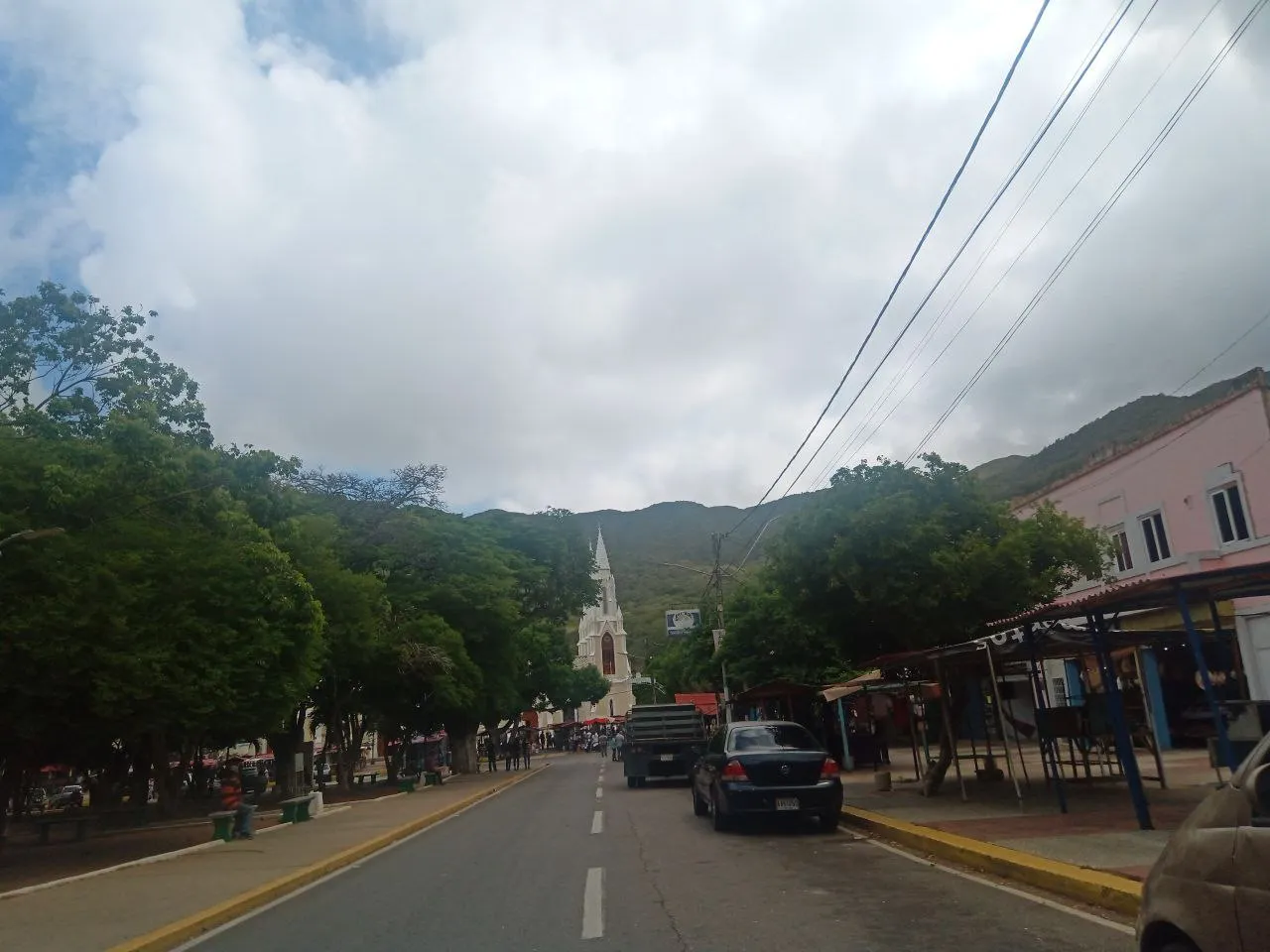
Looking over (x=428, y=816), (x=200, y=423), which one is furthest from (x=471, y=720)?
(x=200, y=423)

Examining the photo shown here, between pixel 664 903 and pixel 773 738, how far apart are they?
620cm

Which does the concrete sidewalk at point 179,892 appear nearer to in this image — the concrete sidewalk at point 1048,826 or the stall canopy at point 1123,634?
the concrete sidewalk at point 1048,826

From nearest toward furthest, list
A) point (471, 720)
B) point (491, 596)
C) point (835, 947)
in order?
point (835, 947), point (491, 596), point (471, 720)

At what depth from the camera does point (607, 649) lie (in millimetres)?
119000

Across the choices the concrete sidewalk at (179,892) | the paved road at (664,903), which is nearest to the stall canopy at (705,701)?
the concrete sidewalk at (179,892)

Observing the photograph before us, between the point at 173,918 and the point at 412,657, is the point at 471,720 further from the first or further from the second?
the point at 173,918

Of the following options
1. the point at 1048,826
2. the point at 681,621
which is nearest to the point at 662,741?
the point at 681,621

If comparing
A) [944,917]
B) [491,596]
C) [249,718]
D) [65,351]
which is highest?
[65,351]

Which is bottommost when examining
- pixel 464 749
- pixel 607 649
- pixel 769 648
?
pixel 464 749

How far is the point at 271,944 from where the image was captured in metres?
8.98

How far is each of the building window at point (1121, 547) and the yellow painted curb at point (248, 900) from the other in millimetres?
19197

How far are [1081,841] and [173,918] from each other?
955 centimetres

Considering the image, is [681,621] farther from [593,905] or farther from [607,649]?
[607,649]

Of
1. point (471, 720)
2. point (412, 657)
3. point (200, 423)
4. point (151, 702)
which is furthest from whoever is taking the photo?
point (471, 720)
